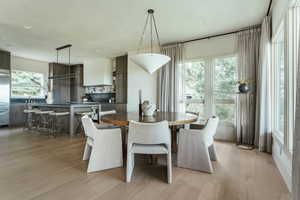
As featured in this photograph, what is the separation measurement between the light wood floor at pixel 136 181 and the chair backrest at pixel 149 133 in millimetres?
510

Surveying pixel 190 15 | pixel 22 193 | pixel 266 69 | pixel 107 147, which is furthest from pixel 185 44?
pixel 22 193

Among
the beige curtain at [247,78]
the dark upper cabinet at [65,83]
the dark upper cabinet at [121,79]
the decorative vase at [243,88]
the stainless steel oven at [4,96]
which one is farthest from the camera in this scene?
the dark upper cabinet at [65,83]

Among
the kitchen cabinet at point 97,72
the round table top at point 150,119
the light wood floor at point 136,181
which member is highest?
the kitchen cabinet at point 97,72

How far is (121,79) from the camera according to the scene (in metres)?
6.11

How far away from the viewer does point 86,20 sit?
3.32 metres

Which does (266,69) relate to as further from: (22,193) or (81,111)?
(81,111)

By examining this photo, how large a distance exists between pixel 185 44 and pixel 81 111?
3.62 meters

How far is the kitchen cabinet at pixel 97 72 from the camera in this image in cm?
647

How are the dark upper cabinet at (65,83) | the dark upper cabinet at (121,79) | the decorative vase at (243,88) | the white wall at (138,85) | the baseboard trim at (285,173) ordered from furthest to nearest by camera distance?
the dark upper cabinet at (65,83) < the dark upper cabinet at (121,79) < the white wall at (138,85) < the decorative vase at (243,88) < the baseboard trim at (285,173)

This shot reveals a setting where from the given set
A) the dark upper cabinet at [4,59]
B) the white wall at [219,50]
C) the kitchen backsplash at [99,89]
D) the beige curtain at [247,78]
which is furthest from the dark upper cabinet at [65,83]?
the beige curtain at [247,78]

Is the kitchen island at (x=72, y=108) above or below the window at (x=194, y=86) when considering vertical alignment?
below

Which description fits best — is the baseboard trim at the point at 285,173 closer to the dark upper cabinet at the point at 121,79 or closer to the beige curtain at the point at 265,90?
the beige curtain at the point at 265,90

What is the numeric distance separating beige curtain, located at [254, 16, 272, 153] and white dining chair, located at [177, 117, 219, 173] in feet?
4.62

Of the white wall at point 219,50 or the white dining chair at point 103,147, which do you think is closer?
the white dining chair at point 103,147
